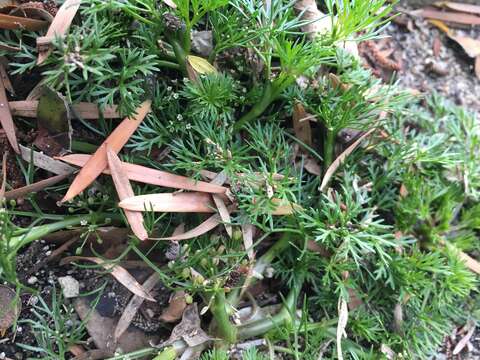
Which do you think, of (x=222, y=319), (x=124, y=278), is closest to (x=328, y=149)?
(x=222, y=319)

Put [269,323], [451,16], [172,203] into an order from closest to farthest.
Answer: [172,203] → [269,323] → [451,16]

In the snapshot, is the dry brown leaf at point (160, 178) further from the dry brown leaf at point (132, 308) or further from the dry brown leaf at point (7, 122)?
the dry brown leaf at point (132, 308)

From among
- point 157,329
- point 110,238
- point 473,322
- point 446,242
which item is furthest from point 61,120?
point 473,322

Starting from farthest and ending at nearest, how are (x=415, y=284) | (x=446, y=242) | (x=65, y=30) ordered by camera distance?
(x=446, y=242), (x=415, y=284), (x=65, y=30)

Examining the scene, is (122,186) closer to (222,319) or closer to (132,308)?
(132,308)

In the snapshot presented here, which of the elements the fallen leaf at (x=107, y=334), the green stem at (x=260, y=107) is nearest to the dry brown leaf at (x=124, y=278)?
the fallen leaf at (x=107, y=334)

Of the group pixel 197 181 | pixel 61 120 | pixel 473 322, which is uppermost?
pixel 61 120

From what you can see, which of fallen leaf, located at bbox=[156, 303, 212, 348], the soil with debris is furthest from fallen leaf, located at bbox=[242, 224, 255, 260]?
the soil with debris

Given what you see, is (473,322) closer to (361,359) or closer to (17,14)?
(361,359)
